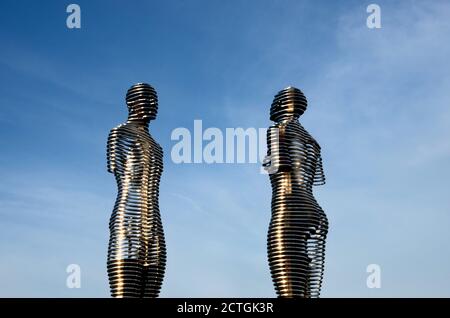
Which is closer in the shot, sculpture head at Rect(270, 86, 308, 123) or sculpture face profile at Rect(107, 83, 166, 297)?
sculpture face profile at Rect(107, 83, 166, 297)

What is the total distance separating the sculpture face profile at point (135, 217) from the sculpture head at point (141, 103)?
63 centimetres

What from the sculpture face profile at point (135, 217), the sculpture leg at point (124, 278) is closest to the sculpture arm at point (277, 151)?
the sculpture face profile at point (135, 217)

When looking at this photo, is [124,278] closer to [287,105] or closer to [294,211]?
[294,211]

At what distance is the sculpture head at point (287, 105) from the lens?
39188mm

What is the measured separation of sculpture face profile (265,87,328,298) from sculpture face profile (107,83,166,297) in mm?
6460

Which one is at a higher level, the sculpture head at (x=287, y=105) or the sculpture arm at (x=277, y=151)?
the sculpture head at (x=287, y=105)

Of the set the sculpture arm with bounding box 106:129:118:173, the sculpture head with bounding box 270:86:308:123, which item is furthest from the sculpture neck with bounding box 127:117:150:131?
the sculpture head with bounding box 270:86:308:123

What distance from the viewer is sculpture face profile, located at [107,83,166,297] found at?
37344 millimetres

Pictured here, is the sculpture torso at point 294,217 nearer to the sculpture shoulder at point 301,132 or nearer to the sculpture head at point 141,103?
the sculpture shoulder at point 301,132

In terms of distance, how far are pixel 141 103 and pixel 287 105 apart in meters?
8.43

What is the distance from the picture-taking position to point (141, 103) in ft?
136

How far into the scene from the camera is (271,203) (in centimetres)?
3700

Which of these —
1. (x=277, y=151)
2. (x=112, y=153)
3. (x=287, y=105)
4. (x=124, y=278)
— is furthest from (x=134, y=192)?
(x=287, y=105)

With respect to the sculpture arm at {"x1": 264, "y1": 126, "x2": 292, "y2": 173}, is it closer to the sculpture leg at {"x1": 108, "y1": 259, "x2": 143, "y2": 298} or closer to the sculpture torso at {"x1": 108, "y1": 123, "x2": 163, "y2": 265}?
the sculpture torso at {"x1": 108, "y1": 123, "x2": 163, "y2": 265}
